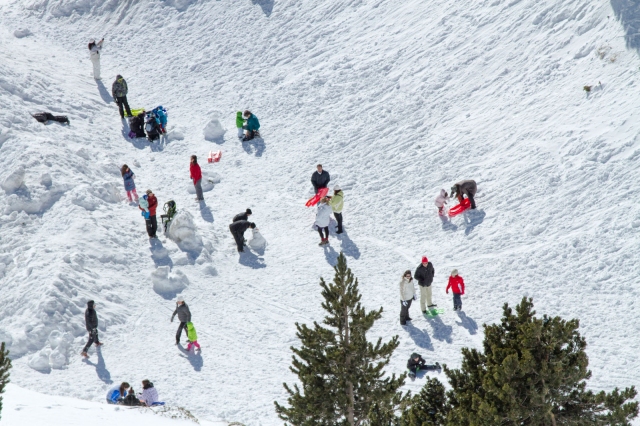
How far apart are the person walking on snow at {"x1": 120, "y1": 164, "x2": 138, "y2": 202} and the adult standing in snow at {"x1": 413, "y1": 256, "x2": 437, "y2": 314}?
10.2 meters

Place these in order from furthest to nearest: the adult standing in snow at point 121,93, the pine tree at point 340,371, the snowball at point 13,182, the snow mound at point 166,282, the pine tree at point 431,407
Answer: the adult standing in snow at point 121,93 < the snowball at point 13,182 < the snow mound at point 166,282 < the pine tree at point 340,371 < the pine tree at point 431,407


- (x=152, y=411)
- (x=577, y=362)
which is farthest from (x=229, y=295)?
(x=577, y=362)

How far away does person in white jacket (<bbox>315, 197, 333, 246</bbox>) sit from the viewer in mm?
20453

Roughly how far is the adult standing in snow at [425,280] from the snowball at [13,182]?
12791mm

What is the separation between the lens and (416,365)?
15820mm

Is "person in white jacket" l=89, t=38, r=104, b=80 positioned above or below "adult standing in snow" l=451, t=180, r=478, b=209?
above

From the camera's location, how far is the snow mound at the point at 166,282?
19781 mm

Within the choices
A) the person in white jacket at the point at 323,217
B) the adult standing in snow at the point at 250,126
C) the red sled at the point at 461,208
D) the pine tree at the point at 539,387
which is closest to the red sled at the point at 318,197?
the person in white jacket at the point at 323,217

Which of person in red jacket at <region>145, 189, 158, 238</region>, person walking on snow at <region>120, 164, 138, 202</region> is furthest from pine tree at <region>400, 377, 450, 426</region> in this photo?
person walking on snow at <region>120, 164, 138, 202</region>

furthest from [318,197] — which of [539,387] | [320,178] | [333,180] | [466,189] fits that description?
[539,387]

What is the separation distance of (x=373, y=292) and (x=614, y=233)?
20.3 ft

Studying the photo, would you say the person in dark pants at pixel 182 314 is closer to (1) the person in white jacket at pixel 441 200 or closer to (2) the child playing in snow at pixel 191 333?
(2) the child playing in snow at pixel 191 333

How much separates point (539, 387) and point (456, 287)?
839cm

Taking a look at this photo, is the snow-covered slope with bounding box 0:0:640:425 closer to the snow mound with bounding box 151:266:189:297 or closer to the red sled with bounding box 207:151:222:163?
the snow mound with bounding box 151:266:189:297
